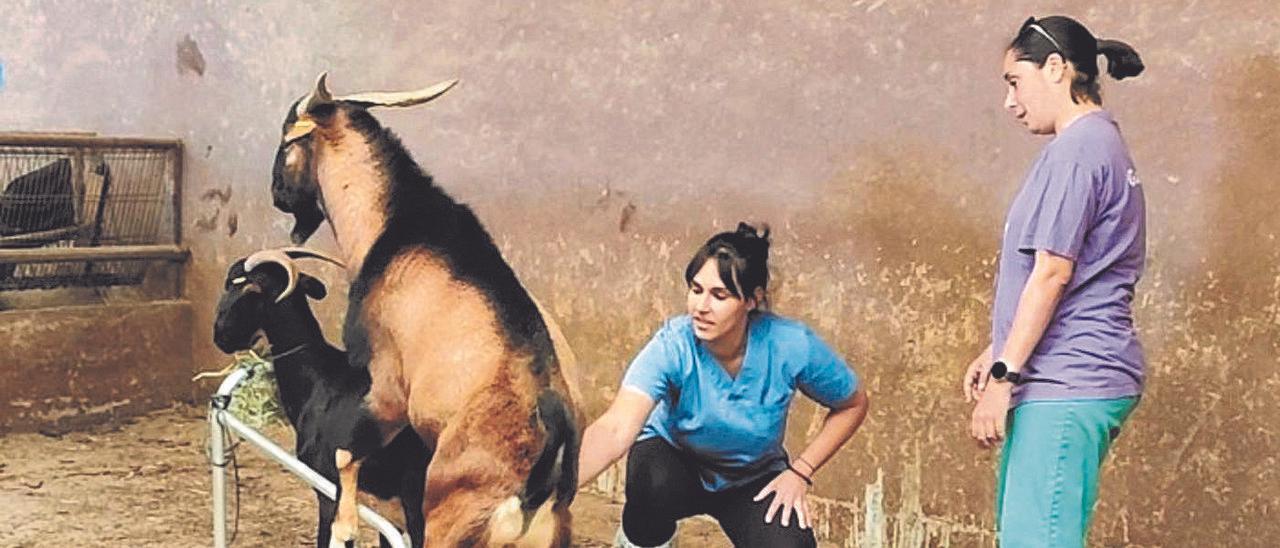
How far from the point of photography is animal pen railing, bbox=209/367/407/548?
2.55 meters

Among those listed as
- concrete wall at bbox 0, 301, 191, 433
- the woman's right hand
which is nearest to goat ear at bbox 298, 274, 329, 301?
the woman's right hand

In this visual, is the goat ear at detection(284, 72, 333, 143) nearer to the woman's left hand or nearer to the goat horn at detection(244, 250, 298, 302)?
the goat horn at detection(244, 250, 298, 302)

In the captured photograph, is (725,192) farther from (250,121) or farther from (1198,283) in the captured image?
(250,121)

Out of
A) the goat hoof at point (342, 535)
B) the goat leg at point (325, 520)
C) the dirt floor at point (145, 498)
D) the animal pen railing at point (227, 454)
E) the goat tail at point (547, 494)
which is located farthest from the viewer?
the dirt floor at point (145, 498)

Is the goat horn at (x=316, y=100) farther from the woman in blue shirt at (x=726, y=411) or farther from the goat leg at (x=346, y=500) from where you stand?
the woman in blue shirt at (x=726, y=411)

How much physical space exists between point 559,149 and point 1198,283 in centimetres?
243

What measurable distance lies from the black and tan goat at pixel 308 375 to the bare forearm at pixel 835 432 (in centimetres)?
89

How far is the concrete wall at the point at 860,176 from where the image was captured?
3781 millimetres

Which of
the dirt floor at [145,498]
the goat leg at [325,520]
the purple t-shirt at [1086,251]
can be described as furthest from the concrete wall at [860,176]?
the goat leg at [325,520]

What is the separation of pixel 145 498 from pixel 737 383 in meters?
3.17

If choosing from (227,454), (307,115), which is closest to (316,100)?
(307,115)

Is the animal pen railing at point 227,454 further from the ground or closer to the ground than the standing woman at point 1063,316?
closer to the ground

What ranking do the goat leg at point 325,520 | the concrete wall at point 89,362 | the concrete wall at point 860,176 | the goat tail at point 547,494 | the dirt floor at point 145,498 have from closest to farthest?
the goat tail at point 547,494 → the goat leg at point 325,520 → the concrete wall at point 860,176 → the dirt floor at point 145,498 → the concrete wall at point 89,362

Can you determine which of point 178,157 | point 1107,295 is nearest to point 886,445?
point 1107,295
